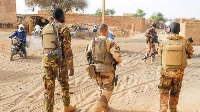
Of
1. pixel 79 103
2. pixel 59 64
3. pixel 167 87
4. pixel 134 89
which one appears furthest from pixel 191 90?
pixel 59 64

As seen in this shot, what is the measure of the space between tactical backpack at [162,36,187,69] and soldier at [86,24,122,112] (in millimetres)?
852

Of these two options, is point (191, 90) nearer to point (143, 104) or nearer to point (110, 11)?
point (143, 104)

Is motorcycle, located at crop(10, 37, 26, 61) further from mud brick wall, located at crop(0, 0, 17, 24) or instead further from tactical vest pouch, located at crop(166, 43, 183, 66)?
mud brick wall, located at crop(0, 0, 17, 24)

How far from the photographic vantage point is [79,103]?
200 inches

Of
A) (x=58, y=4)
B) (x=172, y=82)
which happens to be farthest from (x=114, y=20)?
(x=172, y=82)

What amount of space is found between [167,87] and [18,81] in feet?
13.8

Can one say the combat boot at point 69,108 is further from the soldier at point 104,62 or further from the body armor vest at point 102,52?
Answer: the body armor vest at point 102,52

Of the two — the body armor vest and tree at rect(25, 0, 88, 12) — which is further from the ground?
tree at rect(25, 0, 88, 12)

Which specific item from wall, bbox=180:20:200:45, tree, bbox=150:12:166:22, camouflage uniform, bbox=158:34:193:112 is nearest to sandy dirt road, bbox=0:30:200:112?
camouflage uniform, bbox=158:34:193:112

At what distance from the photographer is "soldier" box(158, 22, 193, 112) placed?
4.06 m

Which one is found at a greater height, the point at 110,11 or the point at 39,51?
the point at 110,11

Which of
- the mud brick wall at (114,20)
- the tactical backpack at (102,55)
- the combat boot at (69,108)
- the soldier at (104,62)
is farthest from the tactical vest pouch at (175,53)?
the mud brick wall at (114,20)

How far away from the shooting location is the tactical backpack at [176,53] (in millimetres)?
4047

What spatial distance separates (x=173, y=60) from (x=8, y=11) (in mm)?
21618
